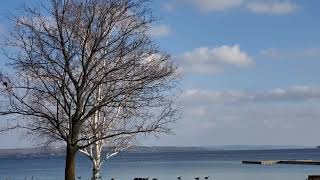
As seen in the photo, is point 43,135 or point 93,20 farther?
point 43,135

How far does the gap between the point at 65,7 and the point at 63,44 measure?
3.64 feet

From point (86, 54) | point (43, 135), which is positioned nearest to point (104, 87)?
point (86, 54)

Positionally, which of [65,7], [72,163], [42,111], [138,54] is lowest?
[72,163]

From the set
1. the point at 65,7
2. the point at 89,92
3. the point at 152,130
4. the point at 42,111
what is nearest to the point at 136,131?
the point at 152,130

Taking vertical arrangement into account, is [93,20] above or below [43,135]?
above

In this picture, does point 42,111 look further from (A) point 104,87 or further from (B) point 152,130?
(B) point 152,130

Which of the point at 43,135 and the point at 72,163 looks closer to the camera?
the point at 72,163

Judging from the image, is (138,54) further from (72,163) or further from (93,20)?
(72,163)

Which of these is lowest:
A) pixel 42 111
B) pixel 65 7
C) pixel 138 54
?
pixel 42 111

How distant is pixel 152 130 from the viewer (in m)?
18.2

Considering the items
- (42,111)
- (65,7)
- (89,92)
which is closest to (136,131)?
(89,92)

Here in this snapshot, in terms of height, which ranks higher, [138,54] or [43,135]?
[138,54]

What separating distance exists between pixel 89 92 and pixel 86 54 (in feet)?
4.51

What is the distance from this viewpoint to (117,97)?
18250 millimetres
